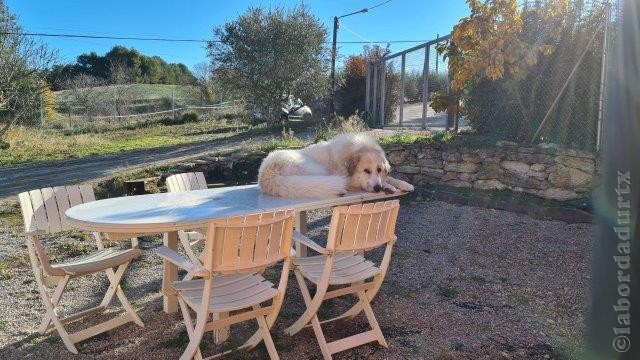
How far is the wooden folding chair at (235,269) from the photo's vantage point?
2475mm

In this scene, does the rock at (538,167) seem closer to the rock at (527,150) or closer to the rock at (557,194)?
the rock at (527,150)

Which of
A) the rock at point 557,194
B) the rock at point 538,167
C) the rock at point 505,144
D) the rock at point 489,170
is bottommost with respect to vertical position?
the rock at point 557,194

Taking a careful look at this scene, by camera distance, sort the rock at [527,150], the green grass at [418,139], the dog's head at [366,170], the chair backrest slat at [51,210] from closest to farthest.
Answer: the chair backrest slat at [51,210] → the dog's head at [366,170] → the rock at [527,150] → the green grass at [418,139]

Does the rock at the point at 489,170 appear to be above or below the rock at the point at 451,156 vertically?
below

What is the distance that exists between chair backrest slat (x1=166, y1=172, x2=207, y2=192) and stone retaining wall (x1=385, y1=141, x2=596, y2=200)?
3.99 meters

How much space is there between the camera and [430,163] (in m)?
7.64

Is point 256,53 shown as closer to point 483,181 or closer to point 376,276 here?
point 483,181

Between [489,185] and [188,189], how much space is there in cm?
465

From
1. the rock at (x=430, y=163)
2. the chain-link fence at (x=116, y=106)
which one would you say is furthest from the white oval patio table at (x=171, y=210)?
the chain-link fence at (x=116, y=106)

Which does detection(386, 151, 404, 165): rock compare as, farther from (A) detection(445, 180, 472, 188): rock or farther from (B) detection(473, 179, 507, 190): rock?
(B) detection(473, 179, 507, 190): rock

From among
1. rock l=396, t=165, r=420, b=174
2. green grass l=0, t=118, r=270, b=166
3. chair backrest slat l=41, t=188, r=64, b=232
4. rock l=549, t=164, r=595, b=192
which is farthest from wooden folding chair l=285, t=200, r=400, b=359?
green grass l=0, t=118, r=270, b=166

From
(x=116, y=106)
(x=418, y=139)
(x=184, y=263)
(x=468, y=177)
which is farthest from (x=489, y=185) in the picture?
(x=116, y=106)

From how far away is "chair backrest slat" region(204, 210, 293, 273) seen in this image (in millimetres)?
2447

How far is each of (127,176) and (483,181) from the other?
20.4ft
